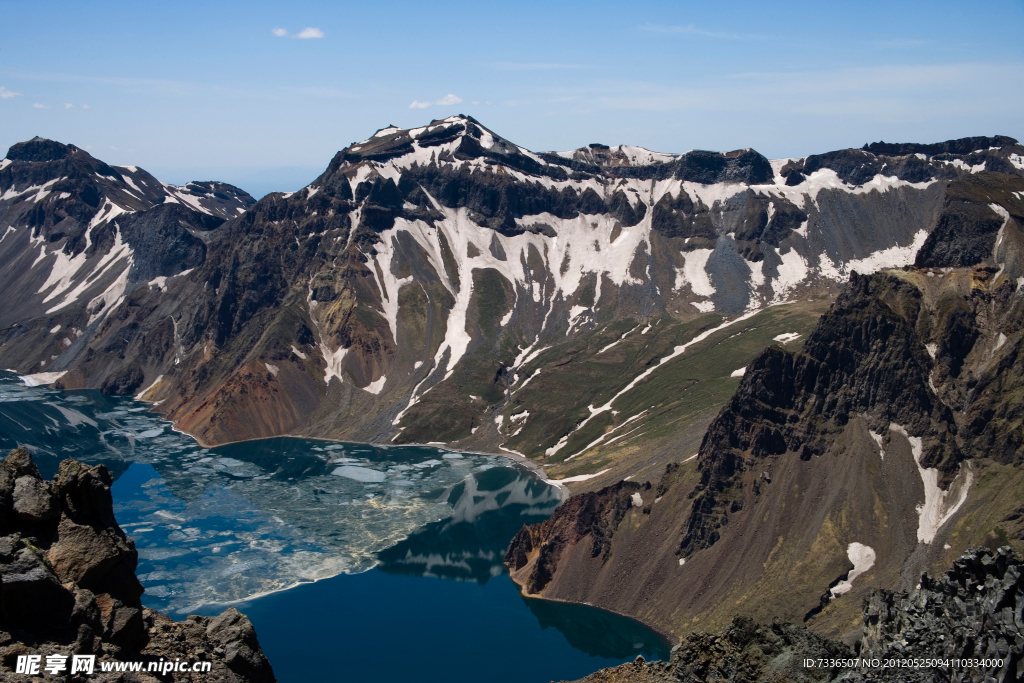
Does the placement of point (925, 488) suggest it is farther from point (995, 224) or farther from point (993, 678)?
point (993, 678)

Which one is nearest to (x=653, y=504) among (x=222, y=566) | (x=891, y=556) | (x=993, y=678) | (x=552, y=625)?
(x=552, y=625)

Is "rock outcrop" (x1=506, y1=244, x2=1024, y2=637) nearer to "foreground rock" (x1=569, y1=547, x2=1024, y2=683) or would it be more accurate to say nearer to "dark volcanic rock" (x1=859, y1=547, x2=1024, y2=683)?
"dark volcanic rock" (x1=859, y1=547, x2=1024, y2=683)

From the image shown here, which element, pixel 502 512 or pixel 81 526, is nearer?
pixel 81 526

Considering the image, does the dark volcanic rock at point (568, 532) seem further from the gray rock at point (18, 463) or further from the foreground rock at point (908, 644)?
the gray rock at point (18, 463)

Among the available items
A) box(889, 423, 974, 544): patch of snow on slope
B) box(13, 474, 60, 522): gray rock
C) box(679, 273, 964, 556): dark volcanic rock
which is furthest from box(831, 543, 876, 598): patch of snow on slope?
box(13, 474, 60, 522): gray rock

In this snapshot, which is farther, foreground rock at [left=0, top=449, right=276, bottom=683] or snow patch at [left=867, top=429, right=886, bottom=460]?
snow patch at [left=867, top=429, right=886, bottom=460]
